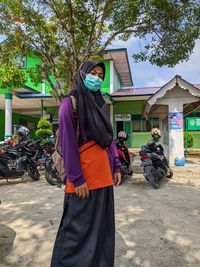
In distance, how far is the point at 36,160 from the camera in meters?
7.91

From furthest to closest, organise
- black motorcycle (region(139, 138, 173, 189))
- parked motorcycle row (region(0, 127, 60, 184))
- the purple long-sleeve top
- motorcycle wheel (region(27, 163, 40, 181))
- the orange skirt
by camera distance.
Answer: motorcycle wheel (region(27, 163, 40, 181))
parked motorcycle row (region(0, 127, 60, 184))
black motorcycle (region(139, 138, 173, 189))
the orange skirt
the purple long-sleeve top

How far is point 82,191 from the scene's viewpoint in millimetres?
2016

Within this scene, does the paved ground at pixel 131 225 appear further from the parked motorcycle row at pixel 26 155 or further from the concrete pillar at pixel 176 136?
the concrete pillar at pixel 176 136

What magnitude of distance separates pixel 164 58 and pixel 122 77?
13.3 meters

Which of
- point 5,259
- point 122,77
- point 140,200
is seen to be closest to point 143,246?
point 5,259

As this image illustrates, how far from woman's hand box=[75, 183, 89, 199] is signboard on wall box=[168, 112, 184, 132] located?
788 centimetres

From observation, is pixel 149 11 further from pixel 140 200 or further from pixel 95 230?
pixel 95 230

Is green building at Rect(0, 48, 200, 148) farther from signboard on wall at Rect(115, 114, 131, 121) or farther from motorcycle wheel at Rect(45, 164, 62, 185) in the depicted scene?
motorcycle wheel at Rect(45, 164, 62, 185)

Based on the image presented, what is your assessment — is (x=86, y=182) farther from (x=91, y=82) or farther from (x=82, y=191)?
(x=91, y=82)

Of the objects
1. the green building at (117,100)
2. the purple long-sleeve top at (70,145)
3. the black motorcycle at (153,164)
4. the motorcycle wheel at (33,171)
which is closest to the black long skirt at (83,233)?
the purple long-sleeve top at (70,145)

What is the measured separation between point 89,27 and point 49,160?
160 inches

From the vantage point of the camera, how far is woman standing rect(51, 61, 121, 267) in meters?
2.03

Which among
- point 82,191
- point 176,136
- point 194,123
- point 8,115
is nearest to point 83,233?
point 82,191

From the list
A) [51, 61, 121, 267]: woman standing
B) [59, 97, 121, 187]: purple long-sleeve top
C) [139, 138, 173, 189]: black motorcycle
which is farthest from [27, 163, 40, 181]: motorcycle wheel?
[59, 97, 121, 187]: purple long-sleeve top
